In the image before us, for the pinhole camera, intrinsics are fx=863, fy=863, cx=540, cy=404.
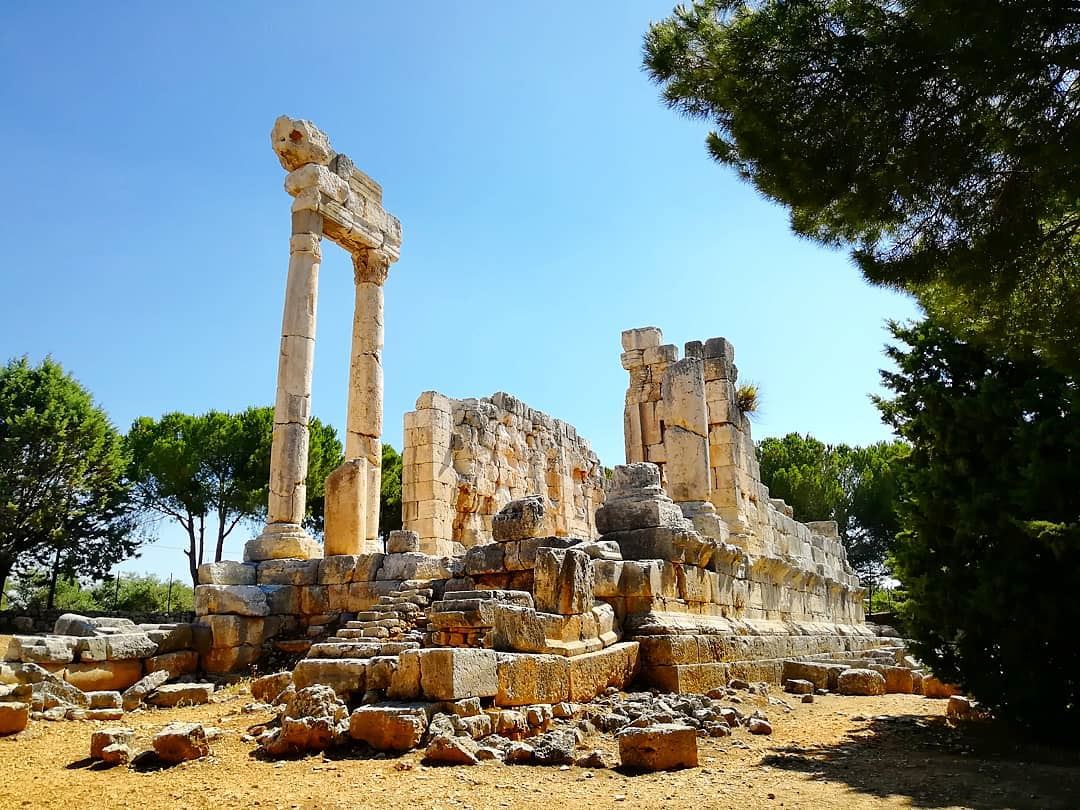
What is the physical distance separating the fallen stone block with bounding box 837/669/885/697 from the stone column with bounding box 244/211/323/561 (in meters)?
7.85

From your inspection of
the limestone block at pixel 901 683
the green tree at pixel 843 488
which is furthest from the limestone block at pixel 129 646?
the green tree at pixel 843 488

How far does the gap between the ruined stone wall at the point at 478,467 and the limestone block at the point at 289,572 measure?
17.3 feet

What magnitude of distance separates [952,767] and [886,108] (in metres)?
4.61

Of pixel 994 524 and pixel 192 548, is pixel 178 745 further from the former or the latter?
pixel 192 548

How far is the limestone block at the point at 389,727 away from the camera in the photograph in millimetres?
5988

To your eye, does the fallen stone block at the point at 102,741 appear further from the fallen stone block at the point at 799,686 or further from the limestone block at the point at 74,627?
the fallen stone block at the point at 799,686

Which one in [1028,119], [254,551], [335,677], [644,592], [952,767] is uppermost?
[1028,119]

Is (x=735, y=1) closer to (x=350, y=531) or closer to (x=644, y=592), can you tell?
(x=644, y=592)

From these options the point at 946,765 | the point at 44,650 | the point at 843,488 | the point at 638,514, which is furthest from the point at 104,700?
the point at 843,488

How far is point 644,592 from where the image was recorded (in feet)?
31.0

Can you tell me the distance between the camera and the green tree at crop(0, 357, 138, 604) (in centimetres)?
2400

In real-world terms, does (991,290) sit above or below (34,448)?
below

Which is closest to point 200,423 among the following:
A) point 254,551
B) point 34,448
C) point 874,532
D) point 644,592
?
point 34,448

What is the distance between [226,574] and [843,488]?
100ft
